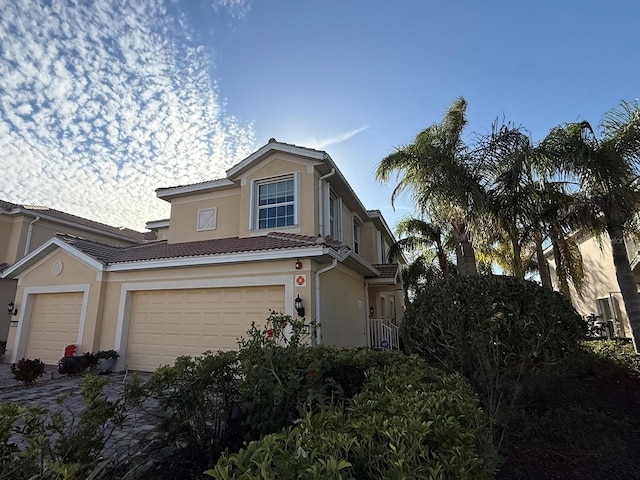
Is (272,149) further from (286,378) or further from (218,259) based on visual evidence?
(286,378)

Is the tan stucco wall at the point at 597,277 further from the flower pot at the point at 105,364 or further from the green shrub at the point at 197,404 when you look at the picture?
the flower pot at the point at 105,364

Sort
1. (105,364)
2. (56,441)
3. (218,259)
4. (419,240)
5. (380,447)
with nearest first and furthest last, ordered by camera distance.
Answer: (380,447) < (56,441) < (218,259) < (105,364) < (419,240)

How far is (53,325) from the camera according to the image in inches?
455

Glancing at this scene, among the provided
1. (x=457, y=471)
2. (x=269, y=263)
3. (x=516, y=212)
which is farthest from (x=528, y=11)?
(x=457, y=471)

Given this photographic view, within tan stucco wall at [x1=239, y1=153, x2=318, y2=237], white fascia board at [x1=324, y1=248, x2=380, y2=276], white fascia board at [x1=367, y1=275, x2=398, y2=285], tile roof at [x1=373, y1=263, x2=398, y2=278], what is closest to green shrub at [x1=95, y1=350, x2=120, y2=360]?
tan stucco wall at [x1=239, y1=153, x2=318, y2=237]

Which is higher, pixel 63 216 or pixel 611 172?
pixel 63 216

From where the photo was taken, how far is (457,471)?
158 centimetres

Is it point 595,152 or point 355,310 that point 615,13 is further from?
point 355,310

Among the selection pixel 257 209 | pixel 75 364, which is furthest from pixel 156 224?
pixel 75 364

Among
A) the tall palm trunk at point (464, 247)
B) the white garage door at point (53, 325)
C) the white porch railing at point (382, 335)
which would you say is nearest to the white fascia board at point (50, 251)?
the white garage door at point (53, 325)

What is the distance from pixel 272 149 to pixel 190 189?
3892mm

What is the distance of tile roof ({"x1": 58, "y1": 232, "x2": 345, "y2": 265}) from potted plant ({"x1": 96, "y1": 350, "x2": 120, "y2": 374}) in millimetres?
2798

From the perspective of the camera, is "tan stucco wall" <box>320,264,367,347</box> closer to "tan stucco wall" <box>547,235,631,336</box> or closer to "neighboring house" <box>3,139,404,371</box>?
"neighboring house" <box>3,139,404,371</box>

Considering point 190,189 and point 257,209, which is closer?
point 257,209
